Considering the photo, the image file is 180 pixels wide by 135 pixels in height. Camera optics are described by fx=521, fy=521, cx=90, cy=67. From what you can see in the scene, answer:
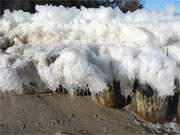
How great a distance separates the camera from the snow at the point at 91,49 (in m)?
4.53

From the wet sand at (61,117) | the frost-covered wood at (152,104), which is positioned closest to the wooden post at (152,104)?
the frost-covered wood at (152,104)

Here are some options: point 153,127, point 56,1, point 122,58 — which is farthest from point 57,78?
point 56,1

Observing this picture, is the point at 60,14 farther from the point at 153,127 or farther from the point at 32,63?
the point at 153,127

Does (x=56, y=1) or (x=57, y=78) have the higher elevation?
(x=56, y=1)

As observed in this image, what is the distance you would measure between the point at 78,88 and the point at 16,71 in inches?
22.7

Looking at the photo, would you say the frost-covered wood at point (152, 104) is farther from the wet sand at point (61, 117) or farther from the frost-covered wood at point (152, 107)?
the wet sand at point (61, 117)

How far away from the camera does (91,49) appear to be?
15.8 feet

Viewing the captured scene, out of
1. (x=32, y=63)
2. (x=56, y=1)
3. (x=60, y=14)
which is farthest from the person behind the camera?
A: (x=56, y=1)

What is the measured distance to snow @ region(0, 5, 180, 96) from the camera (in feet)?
14.9

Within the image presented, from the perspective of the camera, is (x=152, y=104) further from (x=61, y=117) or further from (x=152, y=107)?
(x=61, y=117)

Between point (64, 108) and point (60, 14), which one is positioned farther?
point (60, 14)

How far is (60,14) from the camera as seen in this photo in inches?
210

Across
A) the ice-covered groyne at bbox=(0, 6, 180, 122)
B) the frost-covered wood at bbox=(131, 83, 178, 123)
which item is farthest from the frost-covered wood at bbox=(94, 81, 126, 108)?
the frost-covered wood at bbox=(131, 83, 178, 123)

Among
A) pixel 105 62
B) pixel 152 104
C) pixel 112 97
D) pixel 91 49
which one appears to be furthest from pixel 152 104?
pixel 91 49
